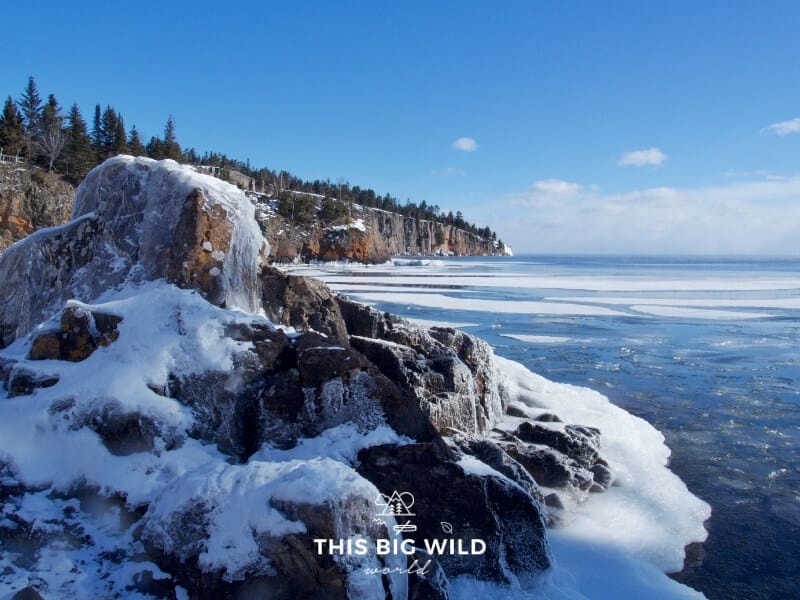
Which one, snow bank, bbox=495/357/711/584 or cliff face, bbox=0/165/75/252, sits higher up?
cliff face, bbox=0/165/75/252

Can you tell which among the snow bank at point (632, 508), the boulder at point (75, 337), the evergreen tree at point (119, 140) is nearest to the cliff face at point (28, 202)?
the evergreen tree at point (119, 140)

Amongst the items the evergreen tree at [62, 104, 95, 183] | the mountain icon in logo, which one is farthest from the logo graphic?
the evergreen tree at [62, 104, 95, 183]

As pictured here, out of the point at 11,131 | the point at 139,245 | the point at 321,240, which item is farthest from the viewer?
the point at 321,240

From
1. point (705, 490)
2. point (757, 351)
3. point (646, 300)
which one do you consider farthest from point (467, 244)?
point (705, 490)

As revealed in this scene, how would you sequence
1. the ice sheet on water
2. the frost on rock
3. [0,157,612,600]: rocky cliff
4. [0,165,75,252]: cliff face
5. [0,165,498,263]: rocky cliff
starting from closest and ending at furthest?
[0,157,612,600]: rocky cliff
the frost on rock
the ice sheet on water
[0,165,75,252]: cliff face
[0,165,498,263]: rocky cliff

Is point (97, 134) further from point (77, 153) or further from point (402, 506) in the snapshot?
point (402, 506)

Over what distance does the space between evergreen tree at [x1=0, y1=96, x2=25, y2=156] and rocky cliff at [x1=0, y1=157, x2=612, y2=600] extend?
47215 mm

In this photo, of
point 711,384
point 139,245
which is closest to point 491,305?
point 711,384

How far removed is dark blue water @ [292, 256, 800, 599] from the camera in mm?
7098

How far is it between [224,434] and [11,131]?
176ft

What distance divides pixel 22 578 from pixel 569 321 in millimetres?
22513

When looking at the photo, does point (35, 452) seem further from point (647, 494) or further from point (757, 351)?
point (757, 351)

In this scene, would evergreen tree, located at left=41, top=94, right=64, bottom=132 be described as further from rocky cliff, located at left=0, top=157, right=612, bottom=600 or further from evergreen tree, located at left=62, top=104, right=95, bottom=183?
rocky cliff, located at left=0, top=157, right=612, bottom=600

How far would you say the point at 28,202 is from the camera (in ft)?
134
